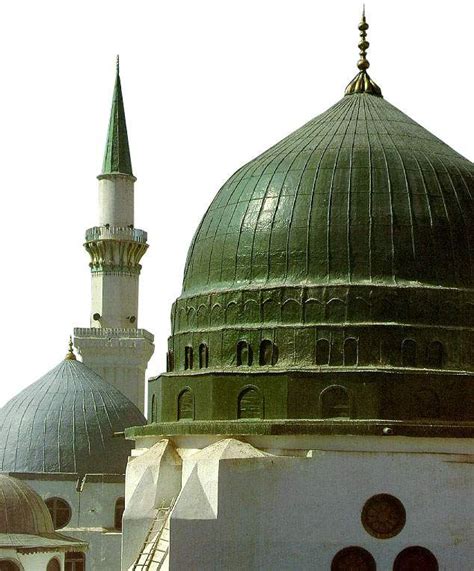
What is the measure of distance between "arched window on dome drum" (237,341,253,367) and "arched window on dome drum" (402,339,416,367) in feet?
9.11

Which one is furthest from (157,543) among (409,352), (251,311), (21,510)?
(21,510)

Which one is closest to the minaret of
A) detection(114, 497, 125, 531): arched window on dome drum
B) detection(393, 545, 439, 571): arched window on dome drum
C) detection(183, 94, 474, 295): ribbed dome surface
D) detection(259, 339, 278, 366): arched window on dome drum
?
detection(114, 497, 125, 531): arched window on dome drum

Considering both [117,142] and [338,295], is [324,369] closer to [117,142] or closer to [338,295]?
[338,295]

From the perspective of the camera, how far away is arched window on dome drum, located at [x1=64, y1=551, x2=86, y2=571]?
4034 centimetres

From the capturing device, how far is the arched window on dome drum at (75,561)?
40.3m

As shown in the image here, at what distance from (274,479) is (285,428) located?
97 cm

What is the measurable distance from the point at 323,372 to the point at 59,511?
15.3m

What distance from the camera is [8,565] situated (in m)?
37.1

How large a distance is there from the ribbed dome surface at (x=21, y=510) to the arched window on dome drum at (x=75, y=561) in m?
1.37

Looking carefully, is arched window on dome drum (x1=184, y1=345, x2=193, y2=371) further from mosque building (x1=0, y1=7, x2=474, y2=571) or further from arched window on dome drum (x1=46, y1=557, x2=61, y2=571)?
arched window on dome drum (x1=46, y1=557, x2=61, y2=571)

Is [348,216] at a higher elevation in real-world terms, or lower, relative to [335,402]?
higher

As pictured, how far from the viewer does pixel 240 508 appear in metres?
28.0

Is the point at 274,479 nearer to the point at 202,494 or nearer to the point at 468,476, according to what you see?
the point at 202,494

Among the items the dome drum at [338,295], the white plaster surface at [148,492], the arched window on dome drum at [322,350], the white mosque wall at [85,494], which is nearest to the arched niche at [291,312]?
the dome drum at [338,295]
